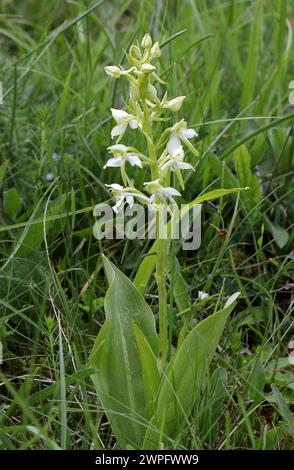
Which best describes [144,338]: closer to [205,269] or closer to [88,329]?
[88,329]

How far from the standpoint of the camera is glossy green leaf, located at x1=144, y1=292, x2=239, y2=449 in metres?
1.38

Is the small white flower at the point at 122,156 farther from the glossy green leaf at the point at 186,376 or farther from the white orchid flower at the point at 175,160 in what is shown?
the glossy green leaf at the point at 186,376

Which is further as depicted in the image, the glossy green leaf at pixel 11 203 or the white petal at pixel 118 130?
the glossy green leaf at pixel 11 203

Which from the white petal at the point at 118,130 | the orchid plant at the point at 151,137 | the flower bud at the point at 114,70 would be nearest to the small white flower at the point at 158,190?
the orchid plant at the point at 151,137

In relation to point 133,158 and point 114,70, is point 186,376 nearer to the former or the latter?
point 133,158

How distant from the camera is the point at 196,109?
2.22 metres

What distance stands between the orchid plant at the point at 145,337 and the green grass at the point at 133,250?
0.15 feet

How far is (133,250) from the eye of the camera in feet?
6.61

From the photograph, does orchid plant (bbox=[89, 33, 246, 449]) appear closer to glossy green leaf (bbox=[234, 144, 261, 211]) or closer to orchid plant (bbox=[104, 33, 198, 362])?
orchid plant (bbox=[104, 33, 198, 362])

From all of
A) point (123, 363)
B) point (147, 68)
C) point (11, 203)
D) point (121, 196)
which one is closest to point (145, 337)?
point (123, 363)

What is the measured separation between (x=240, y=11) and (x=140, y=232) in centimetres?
142

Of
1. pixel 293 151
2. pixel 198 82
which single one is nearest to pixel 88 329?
pixel 293 151

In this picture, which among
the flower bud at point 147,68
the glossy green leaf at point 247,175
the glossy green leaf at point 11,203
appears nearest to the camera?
the flower bud at point 147,68

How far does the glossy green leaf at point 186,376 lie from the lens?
1.38 m
